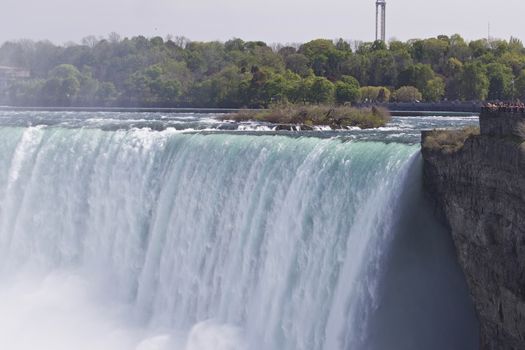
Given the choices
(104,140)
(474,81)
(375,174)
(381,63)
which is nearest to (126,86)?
(381,63)

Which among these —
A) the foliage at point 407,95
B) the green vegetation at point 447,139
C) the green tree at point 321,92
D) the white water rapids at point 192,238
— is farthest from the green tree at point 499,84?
the green vegetation at point 447,139

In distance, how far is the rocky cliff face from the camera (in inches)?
713

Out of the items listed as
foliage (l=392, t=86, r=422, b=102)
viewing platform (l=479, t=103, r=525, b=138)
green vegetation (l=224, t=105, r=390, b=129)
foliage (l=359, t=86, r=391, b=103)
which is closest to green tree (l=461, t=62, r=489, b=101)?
foliage (l=392, t=86, r=422, b=102)

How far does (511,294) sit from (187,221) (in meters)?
11.6

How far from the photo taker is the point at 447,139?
21.5 m

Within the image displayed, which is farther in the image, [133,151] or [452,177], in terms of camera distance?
[133,151]

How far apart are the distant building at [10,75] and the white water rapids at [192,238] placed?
74.6 m

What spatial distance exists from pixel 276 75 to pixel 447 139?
58.0m

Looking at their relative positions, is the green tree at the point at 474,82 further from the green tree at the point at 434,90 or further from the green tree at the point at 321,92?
the green tree at the point at 321,92

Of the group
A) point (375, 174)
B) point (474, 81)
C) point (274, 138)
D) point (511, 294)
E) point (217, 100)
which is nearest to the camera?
point (511, 294)

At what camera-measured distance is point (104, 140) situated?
112 ft

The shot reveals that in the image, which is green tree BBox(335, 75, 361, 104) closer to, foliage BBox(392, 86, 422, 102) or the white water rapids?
foliage BBox(392, 86, 422, 102)

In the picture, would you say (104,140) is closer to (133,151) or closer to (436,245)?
(133,151)

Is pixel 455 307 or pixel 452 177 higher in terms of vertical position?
pixel 452 177
